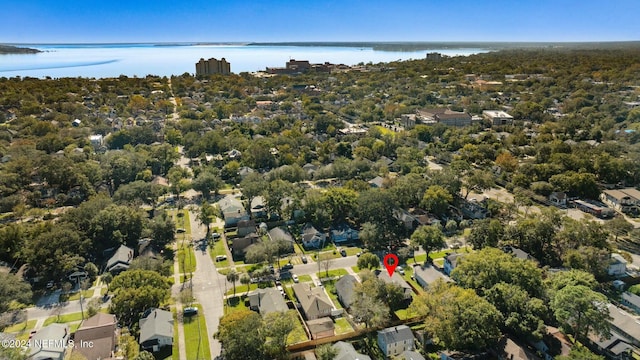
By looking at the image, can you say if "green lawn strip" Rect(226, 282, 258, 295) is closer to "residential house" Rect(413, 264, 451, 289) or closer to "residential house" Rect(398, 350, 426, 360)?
"residential house" Rect(413, 264, 451, 289)

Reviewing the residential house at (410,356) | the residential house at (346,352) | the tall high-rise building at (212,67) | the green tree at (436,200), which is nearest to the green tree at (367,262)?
the residential house at (346,352)

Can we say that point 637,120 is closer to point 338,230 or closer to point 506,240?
point 506,240

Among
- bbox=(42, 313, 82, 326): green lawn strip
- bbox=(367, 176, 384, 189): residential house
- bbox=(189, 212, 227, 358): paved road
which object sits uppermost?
bbox=(367, 176, 384, 189): residential house

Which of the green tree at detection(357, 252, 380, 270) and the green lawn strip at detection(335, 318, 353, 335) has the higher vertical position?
the green tree at detection(357, 252, 380, 270)

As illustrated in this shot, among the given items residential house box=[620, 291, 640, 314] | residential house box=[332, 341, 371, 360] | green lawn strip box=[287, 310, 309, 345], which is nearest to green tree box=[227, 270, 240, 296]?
green lawn strip box=[287, 310, 309, 345]

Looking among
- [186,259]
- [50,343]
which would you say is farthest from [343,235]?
[50,343]

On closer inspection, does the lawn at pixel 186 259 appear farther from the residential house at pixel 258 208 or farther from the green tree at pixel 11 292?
the green tree at pixel 11 292

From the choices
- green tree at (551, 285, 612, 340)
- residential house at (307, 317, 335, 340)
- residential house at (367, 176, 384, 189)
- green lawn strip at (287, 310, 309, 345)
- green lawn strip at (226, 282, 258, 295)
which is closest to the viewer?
green tree at (551, 285, 612, 340)
